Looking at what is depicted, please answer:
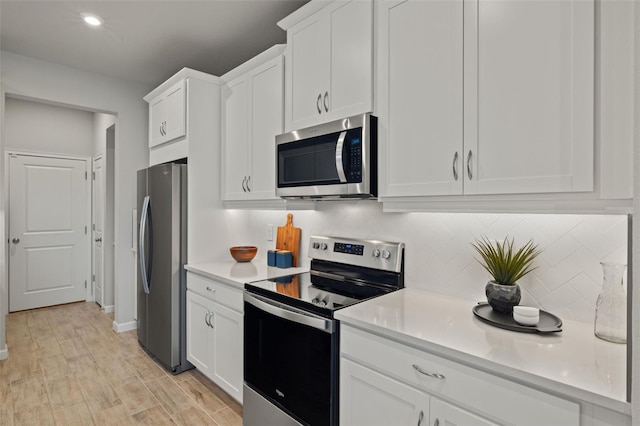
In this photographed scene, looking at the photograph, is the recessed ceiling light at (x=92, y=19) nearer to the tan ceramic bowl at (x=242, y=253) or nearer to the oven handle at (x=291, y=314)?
the tan ceramic bowl at (x=242, y=253)

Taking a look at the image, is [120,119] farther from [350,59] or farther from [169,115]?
[350,59]

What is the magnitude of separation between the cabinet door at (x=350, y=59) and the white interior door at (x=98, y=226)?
161 inches

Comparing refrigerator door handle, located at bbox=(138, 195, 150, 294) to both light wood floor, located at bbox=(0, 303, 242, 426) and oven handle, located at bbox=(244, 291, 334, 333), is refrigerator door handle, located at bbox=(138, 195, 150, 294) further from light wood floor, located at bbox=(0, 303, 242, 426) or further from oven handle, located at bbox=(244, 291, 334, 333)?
oven handle, located at bbox=(244, 291, 334, 333)

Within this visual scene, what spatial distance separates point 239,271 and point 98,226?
11.6 feet

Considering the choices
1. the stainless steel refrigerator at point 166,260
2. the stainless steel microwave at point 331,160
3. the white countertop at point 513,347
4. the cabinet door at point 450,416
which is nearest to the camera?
the white countertop at point 513,347

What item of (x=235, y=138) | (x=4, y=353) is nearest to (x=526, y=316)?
(x=235, y=138)

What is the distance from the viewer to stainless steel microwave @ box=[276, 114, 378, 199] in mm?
1751

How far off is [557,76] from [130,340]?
408 centimetres

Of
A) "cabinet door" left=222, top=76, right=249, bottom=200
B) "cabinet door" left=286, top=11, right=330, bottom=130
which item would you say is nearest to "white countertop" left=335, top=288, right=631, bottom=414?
"cabinet door" left=286, top=11, right=330, bottom=130

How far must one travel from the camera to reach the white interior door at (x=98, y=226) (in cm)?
470

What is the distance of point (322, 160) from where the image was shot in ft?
6.48

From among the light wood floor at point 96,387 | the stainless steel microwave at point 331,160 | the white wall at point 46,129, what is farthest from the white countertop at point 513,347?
the white wall at point 46,129

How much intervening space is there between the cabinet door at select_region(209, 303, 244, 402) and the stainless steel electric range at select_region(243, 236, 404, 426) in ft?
0.48

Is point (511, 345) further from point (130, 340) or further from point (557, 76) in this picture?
point (130, 340)
